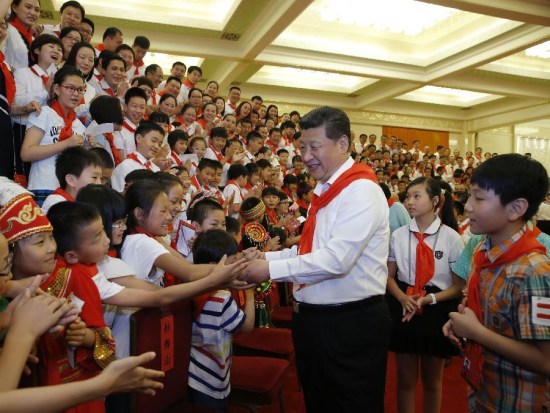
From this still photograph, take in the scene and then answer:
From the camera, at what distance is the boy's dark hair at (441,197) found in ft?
8.16

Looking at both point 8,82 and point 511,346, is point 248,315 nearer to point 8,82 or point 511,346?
point 511,346

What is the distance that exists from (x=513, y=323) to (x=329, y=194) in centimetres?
77

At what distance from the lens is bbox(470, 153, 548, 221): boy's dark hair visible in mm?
1374

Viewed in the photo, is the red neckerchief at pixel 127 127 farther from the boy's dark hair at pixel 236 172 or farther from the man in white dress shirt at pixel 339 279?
the man in white dress shirt at pixel 339 279

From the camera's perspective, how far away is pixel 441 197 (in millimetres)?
2586

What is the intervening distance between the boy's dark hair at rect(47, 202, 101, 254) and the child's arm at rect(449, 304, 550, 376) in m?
1.30

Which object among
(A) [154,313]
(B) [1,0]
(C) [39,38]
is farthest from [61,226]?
(C) [39,38]

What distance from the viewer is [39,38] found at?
313cm

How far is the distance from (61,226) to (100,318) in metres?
0.37

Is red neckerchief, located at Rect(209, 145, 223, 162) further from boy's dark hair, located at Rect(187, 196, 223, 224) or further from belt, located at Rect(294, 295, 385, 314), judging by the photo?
belt, located at Rect(294, 295, 385, 314)

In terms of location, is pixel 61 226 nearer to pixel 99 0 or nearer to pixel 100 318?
pixel 100 318

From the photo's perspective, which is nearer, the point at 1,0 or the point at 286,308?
the point at 1,0

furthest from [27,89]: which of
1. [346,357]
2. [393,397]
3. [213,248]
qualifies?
[393,397]

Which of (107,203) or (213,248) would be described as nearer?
(107,203)
